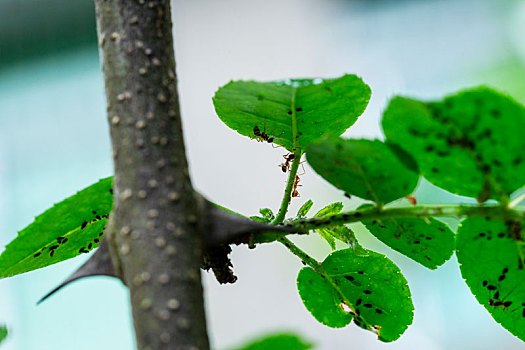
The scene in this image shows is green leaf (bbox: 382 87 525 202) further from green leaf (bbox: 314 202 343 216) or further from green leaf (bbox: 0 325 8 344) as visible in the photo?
green leaf (bbox: 0 325 8 344)

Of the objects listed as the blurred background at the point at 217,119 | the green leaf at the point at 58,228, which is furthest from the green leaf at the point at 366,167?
the blurred background at the point at 217,119

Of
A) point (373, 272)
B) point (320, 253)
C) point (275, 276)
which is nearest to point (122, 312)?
point (275, 276)

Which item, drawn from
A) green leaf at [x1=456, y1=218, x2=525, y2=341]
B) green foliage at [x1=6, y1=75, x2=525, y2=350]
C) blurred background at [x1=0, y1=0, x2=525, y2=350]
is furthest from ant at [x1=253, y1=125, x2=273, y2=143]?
blurred background at [x1=0, y1=0, x2=525, y2=350]

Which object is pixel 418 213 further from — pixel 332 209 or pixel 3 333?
pixel 3 333

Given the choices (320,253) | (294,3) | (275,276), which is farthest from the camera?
(294,3)

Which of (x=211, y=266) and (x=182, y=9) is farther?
(x=182, y=9)

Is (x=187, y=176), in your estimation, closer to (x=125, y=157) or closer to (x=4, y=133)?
(x=125, y=157)
